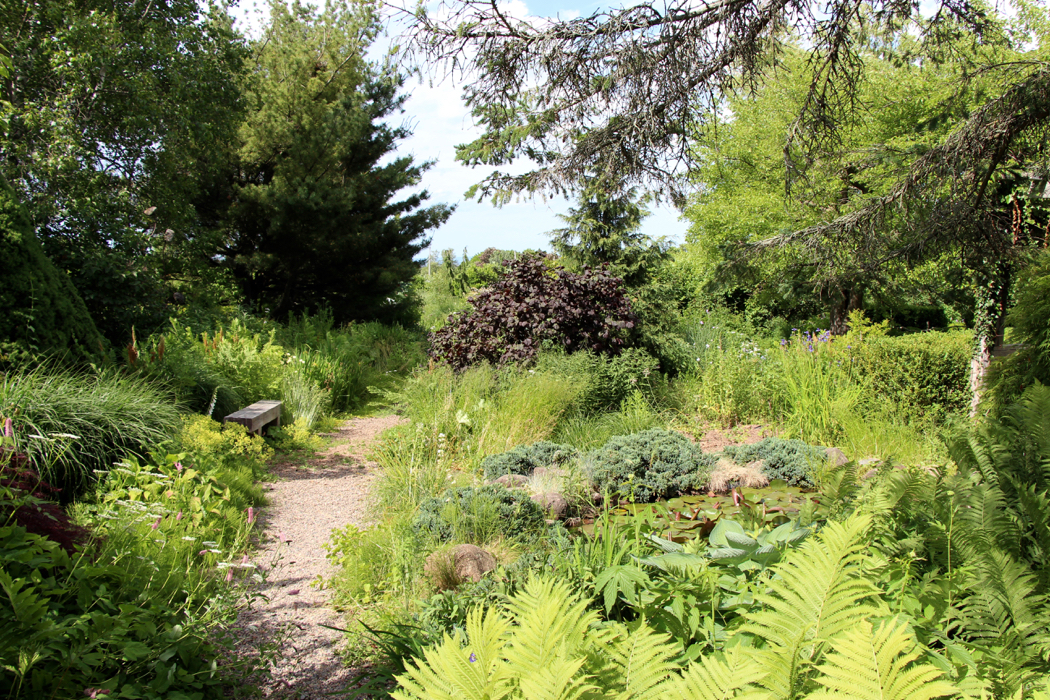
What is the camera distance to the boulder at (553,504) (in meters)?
3.95

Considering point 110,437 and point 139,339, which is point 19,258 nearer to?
point 110,437

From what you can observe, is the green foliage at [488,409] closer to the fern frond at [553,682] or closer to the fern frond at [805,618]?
the fern frond at [805,618]

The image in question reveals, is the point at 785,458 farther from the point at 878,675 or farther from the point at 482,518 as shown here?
the point at 878,675

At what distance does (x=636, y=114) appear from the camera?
14.2ft

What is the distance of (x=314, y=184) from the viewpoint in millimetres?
14703

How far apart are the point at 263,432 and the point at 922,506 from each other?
20.4ft

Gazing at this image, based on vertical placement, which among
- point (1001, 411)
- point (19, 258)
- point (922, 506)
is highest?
point (19, 258)

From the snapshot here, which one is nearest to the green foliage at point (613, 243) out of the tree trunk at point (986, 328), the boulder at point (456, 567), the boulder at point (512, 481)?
the tree trunk at point (986, 328)

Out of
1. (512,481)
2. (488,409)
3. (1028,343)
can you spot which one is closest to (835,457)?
(1028,343)

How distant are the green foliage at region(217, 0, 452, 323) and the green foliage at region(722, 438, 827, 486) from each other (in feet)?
40.1

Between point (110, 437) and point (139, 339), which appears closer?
point (110, 437)

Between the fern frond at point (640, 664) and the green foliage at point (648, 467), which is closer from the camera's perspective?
the fern frond at point (640, 664)

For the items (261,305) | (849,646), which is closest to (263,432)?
(849,646)

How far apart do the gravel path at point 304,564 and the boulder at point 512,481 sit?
0.99 metres
